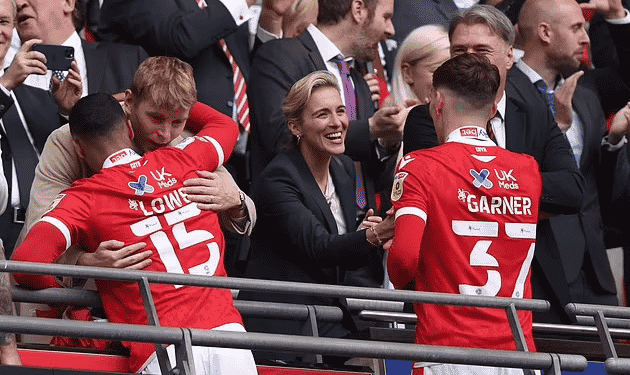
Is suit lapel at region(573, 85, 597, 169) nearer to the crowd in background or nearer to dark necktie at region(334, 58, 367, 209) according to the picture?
the crowd in background

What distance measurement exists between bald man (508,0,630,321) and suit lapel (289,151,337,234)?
1.43m

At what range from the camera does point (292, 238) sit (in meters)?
6.48

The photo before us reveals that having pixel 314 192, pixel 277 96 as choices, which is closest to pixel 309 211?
pixel 314 192

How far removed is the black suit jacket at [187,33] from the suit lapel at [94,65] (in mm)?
395

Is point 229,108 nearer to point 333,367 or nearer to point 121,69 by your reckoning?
point 121,69

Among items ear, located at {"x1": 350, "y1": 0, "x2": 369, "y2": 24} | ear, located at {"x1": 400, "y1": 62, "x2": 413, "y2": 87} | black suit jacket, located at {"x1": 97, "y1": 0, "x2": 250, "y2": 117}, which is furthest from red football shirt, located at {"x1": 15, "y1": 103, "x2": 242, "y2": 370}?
ear, located at {"x1": 350, "y1": 0, "x2": 369, "y2": 24}

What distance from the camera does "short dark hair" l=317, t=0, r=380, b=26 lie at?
7719mm

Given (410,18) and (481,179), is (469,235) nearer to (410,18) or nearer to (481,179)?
(481,179)

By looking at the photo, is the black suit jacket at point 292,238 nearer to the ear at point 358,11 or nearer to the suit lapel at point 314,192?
the suit lapel at point 314,192

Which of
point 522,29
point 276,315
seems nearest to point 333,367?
point 276,315

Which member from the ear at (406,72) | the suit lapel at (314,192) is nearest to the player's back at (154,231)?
the suit lapel at (314,192)

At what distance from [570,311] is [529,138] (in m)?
1.68

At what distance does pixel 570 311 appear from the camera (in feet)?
17.1

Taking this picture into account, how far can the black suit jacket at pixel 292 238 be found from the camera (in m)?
6.42
